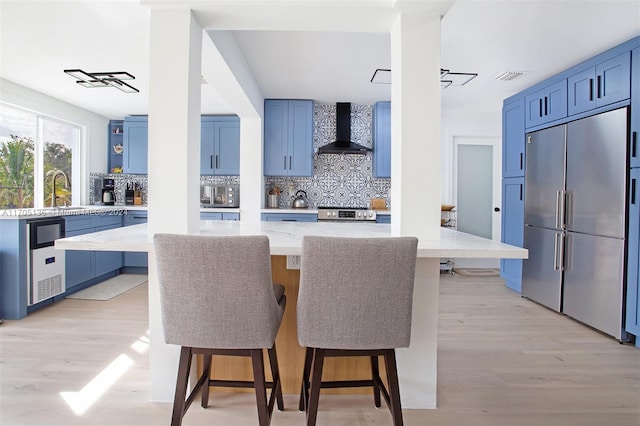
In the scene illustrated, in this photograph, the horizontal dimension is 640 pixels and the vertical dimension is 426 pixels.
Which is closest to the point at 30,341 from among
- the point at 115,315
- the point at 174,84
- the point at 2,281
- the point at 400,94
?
the point at 115,315

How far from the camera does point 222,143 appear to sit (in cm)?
489

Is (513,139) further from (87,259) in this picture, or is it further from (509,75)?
(87,259)

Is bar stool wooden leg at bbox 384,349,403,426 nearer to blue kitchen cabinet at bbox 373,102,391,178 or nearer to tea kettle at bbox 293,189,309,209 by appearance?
tea kettle at bbox 293,189,309,209

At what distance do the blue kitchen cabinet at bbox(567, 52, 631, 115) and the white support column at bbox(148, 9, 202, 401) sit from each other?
3131 mm

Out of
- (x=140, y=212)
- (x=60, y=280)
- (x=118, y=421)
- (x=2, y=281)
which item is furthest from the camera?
(x=140, y=212)

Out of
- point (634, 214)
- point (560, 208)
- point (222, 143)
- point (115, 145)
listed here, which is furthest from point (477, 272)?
point (115, 145)

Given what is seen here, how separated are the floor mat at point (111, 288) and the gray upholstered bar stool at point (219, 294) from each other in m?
2.90

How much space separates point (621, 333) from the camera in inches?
105

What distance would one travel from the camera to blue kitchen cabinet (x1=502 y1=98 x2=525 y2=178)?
12.8ft

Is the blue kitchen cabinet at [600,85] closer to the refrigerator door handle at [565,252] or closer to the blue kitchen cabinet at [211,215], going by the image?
the refrigerator door handle at [565,252]

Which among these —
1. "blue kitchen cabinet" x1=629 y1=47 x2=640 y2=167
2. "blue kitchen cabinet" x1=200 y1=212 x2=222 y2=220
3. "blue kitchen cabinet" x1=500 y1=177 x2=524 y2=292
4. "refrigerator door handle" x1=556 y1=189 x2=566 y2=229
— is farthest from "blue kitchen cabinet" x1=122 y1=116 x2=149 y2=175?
"blue kitchen cabinet" x1=629 y1=47 x2=640 y2=167

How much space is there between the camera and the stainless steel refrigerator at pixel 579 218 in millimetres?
2734

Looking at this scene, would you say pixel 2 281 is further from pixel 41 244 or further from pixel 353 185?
pixel 353 185

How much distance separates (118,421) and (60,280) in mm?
2445
